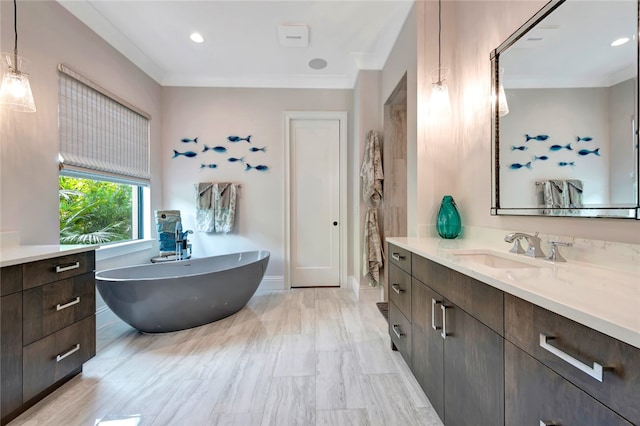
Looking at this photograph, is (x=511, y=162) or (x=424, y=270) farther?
(x=511, y=162)

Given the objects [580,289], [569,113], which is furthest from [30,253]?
[569,113]

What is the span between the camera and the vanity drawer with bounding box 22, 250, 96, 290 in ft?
4.61

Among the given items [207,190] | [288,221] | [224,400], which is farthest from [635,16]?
[207,190]

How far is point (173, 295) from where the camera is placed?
2250 mm

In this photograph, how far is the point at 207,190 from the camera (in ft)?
11.6

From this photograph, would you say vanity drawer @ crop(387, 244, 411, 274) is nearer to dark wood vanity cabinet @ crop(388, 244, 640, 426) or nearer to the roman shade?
dark wood vanity cabinet @ crop(388, 244, 640, 426)

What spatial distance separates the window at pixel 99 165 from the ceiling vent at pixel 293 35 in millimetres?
1797

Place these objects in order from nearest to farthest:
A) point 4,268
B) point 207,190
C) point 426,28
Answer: point 4,268 < point 426,28 < point 207,190

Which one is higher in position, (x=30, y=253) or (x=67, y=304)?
(x=30, y=253)

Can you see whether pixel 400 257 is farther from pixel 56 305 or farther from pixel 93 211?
pixel 93 211

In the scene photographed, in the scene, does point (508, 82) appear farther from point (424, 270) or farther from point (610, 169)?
point (424, 270)

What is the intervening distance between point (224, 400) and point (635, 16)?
99.6 inches

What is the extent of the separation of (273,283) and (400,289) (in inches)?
86.5

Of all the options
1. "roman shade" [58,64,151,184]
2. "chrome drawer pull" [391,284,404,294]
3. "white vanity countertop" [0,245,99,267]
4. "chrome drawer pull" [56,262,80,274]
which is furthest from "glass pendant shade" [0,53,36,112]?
"chrome drawer pull" [391,284,404,294]
